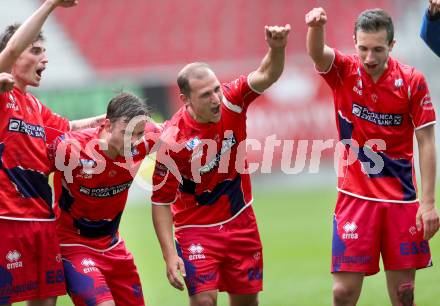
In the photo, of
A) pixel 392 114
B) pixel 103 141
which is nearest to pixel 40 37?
pixel 103 141

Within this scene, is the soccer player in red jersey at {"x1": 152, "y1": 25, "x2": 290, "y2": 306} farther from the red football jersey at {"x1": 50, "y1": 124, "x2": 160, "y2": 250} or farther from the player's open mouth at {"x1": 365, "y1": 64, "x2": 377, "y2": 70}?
the player's open mouth at {"x1": 365, "y1": 64, "x2": 377, "y2": 70}

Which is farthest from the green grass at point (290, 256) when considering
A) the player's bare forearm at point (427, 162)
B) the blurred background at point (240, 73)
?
the player's bare forearm at point (427, 162)

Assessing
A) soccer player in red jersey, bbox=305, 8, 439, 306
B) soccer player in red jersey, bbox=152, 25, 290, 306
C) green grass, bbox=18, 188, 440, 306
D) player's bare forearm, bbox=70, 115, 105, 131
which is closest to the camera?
soccer player in red jersey, bbox=305, 8, 439, 306

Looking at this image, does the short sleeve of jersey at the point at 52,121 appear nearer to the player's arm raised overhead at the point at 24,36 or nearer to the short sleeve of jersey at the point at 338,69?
the player's arm raised overhead at the point at 24,36

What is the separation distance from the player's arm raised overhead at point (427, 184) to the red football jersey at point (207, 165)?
3.58ft

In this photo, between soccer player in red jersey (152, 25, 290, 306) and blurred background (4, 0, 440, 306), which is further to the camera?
blurred background (4, 0, 440, 306)

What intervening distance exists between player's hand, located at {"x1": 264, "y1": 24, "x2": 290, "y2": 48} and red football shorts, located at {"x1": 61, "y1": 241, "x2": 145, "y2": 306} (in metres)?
1.66

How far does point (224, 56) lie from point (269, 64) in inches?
489

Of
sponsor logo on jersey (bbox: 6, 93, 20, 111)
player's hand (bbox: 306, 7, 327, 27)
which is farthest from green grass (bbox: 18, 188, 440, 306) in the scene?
player's hand (bbox: 306, 7, 327, 27)

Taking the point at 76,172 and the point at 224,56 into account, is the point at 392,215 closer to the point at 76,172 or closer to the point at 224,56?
the point at 76,172

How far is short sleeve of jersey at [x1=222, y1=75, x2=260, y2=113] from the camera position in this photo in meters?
5.76

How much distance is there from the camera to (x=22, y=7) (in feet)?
63.3

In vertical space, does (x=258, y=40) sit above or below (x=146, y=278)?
above

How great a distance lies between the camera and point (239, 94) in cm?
579
